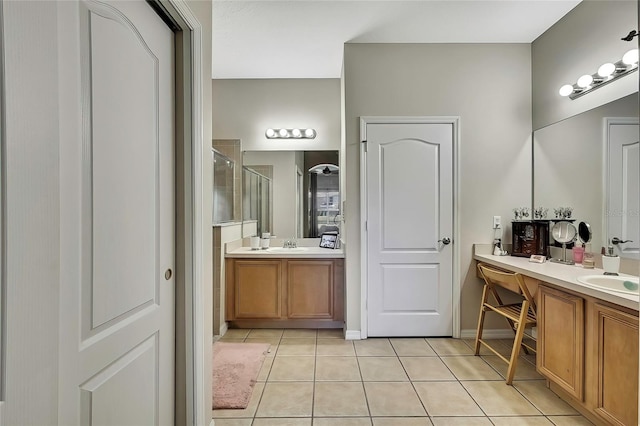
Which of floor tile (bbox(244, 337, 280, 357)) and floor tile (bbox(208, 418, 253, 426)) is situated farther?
floor tile (bbox(244, 337, 280, 357))

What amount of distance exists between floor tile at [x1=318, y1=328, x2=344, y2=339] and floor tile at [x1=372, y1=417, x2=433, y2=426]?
1.31 m

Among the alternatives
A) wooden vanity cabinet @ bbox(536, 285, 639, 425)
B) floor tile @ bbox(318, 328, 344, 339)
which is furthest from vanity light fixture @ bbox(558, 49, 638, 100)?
floor tile @ bbox(318, 328, 344, 339)

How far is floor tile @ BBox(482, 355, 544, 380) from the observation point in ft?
7.96

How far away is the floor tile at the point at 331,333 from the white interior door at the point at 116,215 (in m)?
1.94

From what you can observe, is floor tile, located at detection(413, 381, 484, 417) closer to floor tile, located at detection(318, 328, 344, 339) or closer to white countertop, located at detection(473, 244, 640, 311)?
white countertop, located at detection(473, 244, 640, 311)

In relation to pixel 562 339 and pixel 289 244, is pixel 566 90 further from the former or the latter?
pixel 289 244

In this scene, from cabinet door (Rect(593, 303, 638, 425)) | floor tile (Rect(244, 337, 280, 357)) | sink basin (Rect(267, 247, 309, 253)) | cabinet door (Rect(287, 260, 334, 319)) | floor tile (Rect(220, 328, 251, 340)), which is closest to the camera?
cabinet door (Rect(593, 303, 638, 425))

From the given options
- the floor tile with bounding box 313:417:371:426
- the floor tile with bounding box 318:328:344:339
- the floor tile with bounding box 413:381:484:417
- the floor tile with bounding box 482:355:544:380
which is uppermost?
the floor tile with bounding box 482:355:544:380

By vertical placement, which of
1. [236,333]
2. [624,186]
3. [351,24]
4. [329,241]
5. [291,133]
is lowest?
[236,333]

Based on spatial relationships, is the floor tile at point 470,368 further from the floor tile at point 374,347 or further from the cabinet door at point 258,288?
the cabinet door at point 258,288

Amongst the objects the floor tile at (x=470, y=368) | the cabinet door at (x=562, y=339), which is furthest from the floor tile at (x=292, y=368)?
the cabinet door at (x=562, y=339)

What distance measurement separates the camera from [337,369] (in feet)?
8.36

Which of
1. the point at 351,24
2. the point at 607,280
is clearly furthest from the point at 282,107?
the point at 607,280

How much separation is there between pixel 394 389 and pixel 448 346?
3.15 ft
